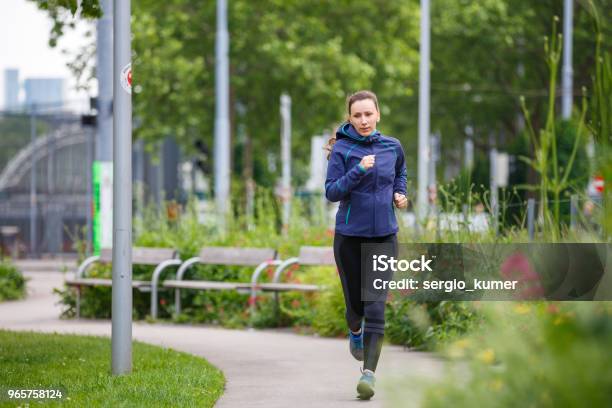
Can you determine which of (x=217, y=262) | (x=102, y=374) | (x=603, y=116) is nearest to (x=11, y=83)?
(x=217, y=262)

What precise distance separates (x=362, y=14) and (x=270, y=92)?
3027 mm

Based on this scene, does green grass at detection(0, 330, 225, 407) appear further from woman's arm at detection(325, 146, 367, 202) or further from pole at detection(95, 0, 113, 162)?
pole at detection(95, 0, 113, 162)

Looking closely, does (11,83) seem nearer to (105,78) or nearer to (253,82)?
(253,82)

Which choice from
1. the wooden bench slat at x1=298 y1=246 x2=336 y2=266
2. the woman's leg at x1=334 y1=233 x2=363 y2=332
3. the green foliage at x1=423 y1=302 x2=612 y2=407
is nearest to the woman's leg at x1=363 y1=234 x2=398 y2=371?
the woman's leg at x1=334 y1=233 x2=363 y2=332

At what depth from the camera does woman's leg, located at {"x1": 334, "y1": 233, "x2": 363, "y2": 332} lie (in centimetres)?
759

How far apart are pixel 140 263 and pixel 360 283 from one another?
8.15 m

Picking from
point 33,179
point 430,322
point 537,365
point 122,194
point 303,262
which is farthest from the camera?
point 33,179

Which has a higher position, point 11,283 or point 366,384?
point 366,384

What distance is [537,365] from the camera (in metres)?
3.39

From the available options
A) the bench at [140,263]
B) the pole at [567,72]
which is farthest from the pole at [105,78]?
the pole at [567,72]

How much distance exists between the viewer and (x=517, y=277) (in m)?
6.39

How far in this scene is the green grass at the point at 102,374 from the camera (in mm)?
7543

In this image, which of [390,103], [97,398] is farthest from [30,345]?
[390,103]

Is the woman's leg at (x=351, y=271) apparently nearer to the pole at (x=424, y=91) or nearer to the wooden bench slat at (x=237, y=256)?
the wooden bench slat at (x=237, y=256)
